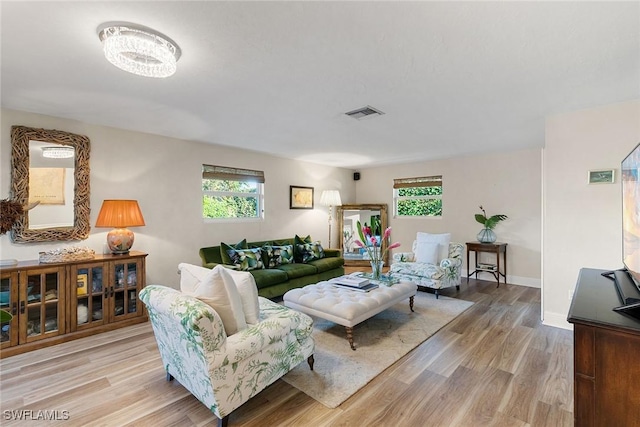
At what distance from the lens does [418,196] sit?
6.22m

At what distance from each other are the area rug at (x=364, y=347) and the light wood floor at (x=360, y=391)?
0.09m

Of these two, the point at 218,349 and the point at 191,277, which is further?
the point at 191,277

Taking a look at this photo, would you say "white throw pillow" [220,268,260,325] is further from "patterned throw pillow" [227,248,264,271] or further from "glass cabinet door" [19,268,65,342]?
"glass cabinet door" [19,268,65,342]

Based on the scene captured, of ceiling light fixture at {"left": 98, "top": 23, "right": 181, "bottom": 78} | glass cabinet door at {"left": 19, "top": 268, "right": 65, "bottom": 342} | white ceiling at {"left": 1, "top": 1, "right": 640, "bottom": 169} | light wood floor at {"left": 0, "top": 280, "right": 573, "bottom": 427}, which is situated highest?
white ceiling at {"left": 1, "top": 1, "right": 640, "bottom": 169}

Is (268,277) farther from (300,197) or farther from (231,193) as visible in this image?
(300,197)

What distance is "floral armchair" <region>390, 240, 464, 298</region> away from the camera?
13.8ft

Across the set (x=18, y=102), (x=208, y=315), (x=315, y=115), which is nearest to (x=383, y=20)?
(x=315, y=115)

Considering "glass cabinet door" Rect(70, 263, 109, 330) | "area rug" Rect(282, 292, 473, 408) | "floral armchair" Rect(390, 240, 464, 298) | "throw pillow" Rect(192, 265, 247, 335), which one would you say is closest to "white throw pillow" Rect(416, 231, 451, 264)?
"floral armchair" Rect(390, 240, 464, 298)

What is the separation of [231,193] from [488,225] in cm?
450

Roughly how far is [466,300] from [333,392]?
2.86 m

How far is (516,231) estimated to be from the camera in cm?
504

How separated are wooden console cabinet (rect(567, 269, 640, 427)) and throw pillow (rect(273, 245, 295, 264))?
3.65m

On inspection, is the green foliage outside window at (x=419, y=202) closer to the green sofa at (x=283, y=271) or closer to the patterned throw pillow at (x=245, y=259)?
the green sofa at (x=283, y=271)

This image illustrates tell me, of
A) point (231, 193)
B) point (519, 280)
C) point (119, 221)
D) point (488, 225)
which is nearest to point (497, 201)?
point (488, 225)
